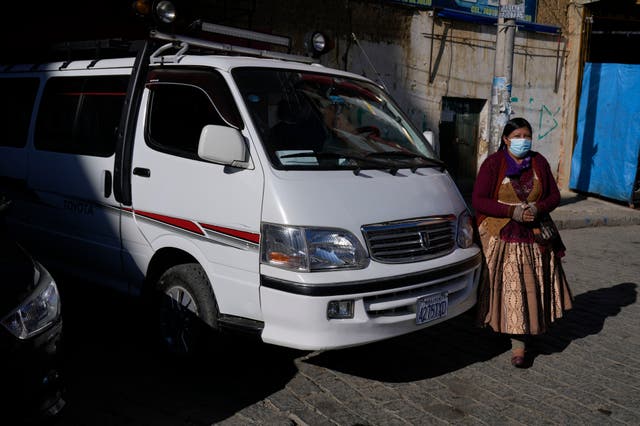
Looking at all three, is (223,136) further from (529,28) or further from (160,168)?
(529,28)

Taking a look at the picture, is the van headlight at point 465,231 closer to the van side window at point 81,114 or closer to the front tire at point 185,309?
the front tire at point 185,309

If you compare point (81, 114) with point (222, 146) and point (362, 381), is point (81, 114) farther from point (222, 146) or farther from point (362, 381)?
point (362, 381)

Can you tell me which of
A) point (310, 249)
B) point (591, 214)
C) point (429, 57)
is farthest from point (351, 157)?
point (429, 57)

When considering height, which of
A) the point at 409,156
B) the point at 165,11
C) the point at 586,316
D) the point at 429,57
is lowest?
the point at 586,316

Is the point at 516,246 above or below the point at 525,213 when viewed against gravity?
below

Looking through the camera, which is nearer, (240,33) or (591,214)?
(240,33)

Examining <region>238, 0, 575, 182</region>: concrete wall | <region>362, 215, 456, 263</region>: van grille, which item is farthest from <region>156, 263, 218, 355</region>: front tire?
<region>238, 0, 575, 182</region>: concrete wall

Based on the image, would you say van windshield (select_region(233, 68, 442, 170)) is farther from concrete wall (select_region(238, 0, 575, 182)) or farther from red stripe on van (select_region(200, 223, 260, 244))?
concrete wall (select_region(238, 0, 575, 182))

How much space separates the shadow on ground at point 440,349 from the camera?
4559mm

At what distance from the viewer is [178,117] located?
14.7 ft

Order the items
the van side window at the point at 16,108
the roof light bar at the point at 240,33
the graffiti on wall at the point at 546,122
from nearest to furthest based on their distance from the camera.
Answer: the roof light bar at the point at 240,33
the van side window at the point at 16,108
the graffiti on wall at the point at 546,122

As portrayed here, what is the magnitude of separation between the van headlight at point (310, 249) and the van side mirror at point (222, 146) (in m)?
0.46

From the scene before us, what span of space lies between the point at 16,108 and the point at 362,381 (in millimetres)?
3874

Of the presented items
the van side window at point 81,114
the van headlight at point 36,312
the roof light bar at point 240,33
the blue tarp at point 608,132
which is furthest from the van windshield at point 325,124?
the blue tarp at point 608,132
